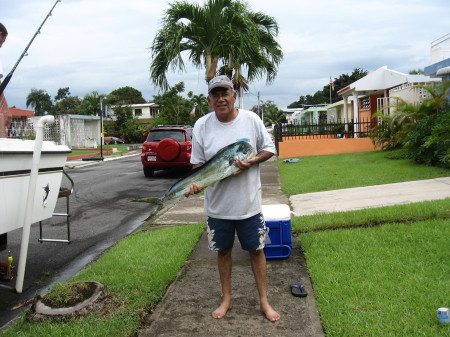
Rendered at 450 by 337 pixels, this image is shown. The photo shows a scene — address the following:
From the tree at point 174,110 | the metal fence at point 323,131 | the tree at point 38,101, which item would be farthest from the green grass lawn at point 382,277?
the tree at point 38,101

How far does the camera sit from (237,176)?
137 inches

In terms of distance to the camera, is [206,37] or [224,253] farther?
[206,37]

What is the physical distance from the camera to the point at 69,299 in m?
3.70

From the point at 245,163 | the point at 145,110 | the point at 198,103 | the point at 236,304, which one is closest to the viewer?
the point at 245,163

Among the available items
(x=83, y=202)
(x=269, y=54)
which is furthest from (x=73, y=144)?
(x=83, y=202)

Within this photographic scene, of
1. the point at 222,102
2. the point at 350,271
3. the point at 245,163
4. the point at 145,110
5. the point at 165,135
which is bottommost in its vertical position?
the point at 350,271

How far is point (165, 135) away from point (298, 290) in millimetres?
12013

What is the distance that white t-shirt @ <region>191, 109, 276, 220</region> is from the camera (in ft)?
11.4

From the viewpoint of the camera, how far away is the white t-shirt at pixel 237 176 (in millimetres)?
3475

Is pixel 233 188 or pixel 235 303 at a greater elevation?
pixel 233 188

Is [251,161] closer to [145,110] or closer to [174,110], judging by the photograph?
[174,110]

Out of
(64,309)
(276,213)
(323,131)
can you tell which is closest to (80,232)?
(276,213)

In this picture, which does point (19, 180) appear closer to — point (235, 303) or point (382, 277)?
point (235, 303)

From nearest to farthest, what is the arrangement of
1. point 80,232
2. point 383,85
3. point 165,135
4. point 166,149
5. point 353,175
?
point 80,232 → point 353,175 → point 166,149 → point 165,135 → point 383,85
